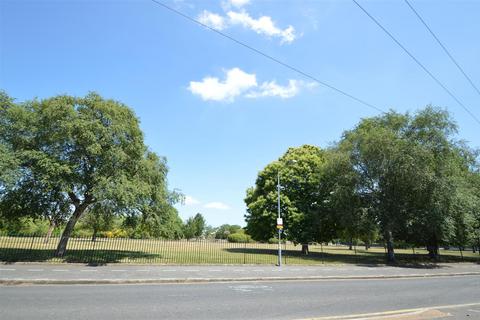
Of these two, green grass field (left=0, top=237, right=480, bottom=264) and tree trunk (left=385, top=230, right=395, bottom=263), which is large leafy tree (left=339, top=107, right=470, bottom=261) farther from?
green grass field (left=0, top=237, right=480, bottom=264)

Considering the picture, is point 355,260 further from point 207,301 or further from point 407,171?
point 207,301

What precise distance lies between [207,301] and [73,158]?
15.2 meters

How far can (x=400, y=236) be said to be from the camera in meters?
39.8

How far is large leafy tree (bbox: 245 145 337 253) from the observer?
35.3 m

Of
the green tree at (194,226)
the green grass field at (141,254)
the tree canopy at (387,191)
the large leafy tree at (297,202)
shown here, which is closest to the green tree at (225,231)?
the green tree at (194,226)

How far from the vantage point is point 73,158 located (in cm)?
2117

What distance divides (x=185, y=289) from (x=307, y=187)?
27389 mm

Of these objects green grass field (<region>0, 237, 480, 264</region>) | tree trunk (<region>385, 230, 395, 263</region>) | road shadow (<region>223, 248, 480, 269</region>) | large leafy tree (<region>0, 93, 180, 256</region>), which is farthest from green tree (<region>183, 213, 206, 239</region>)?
large leafy tree (<region>0, 93, 180, 256</region>)

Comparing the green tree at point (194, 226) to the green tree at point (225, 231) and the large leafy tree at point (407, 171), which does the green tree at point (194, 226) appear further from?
the large leafy tree at point (407, 171)

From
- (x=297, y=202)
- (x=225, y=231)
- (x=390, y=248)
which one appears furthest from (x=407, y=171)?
(x=225, y=231)

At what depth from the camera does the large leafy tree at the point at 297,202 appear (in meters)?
35.3

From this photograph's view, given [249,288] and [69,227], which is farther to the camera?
[69,227]

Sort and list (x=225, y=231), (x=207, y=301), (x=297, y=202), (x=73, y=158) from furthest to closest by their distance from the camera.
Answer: (x=225, y=231)
(x=297, y=202)
(x=73, y=158)
(x=207, y=301)

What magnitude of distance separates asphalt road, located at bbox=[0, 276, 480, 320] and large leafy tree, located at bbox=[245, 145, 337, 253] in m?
21.7
